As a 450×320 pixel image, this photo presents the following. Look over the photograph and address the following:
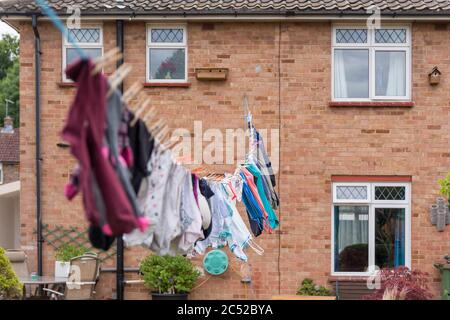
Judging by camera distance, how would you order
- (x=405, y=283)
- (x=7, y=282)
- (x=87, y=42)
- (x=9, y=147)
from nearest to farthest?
1. (x=7, y=282)
2. (x=405, y=283)
3. (x=87, y=42)
4. (x=9, y=147)

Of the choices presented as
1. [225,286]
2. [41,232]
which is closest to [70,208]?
[41,232]

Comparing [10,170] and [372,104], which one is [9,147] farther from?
[372,104]

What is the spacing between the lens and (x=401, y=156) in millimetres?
15055

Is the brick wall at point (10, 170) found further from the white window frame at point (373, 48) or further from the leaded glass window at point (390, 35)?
the leaded glass window at point (390, 35)

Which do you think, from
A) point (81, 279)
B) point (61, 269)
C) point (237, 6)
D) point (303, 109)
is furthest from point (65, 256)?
point (237, 6)

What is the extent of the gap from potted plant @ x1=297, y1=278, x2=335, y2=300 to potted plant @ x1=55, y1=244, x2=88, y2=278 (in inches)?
143

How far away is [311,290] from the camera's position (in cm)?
1481

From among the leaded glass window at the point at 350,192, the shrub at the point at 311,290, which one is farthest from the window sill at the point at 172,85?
the shrub at the point at 311,290

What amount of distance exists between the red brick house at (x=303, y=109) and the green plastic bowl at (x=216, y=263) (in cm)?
18

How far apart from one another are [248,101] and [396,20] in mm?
2796

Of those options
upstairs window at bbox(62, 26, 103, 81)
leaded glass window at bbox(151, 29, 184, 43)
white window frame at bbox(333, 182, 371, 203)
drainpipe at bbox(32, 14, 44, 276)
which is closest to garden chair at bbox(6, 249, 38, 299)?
drainpipe at bbox(32, 14, 44, 276)

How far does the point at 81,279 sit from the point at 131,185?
9094mm

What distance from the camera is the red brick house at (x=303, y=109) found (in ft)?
49.2

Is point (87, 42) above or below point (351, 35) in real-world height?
below
